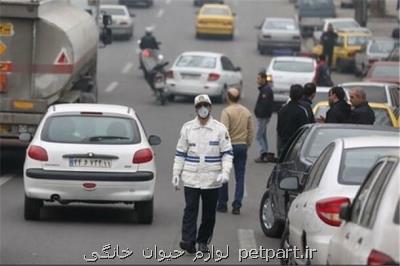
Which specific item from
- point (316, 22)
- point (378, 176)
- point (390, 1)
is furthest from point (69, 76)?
point (390, 1)

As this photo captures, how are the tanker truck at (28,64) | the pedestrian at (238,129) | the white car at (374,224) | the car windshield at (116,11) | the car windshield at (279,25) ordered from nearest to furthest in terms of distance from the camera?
the white car at (374,224)
the pedestrian at (238,129)
the tanker truck at (28,64)
the car windshield at (279,25)
the car windshield at (116,11)

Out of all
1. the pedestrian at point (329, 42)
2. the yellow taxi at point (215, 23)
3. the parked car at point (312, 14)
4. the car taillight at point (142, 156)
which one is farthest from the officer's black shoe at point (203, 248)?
the parked car at point (312, 14)

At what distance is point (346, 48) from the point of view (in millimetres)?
50219

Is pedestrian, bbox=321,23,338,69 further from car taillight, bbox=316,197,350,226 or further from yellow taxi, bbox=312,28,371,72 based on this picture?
car taillight, bbox=316,197,350,226

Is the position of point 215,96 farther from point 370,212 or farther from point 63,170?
point 370,212

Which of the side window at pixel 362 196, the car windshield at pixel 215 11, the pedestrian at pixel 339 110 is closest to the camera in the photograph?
the side window at pixel 362 196

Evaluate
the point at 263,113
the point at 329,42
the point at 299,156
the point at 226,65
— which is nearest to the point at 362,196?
the point at 299,156

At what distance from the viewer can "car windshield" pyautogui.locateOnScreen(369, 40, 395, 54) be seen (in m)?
45.3

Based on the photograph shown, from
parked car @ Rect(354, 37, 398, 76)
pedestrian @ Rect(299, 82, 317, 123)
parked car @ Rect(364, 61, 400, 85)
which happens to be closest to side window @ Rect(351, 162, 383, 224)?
pedestrian @ Rect(299, 82, 317, 123)

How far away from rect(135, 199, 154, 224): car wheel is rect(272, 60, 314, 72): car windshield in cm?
2236

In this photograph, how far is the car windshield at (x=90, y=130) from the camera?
15633 millimetres

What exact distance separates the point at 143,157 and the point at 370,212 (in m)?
7.82

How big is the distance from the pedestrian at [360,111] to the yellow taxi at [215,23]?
42.1 m

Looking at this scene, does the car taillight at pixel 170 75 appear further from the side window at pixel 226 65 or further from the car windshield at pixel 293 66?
the car windshield at pixel 293 66
